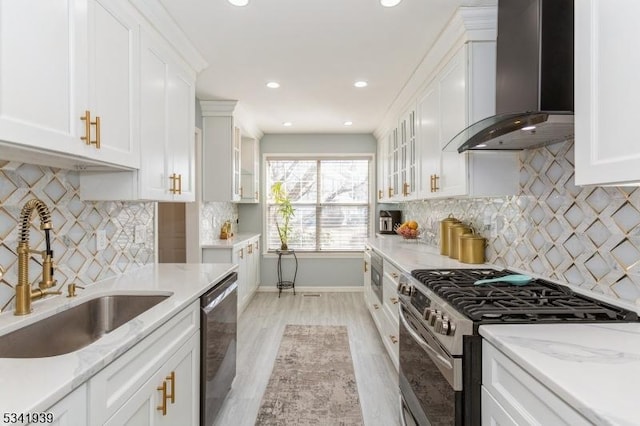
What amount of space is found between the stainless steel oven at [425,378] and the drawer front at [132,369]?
1140 mm

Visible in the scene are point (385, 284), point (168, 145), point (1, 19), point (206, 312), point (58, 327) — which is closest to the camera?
point (1, 19)

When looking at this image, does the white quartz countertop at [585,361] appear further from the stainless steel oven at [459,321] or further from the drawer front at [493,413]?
the drawer front at [493,413]

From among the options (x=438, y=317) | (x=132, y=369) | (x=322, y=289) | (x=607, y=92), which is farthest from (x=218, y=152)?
(x=607, y=92)

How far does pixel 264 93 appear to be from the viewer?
3.87 metres

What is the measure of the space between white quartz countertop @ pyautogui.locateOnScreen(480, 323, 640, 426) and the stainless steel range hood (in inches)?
32.0

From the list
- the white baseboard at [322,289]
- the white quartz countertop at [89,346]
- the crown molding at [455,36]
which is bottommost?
the white baseboard at [322,289]

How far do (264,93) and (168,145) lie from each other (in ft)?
5.86

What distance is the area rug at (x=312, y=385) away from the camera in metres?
2.34

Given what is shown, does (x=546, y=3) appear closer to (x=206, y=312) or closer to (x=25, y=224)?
(x=206, y=312)

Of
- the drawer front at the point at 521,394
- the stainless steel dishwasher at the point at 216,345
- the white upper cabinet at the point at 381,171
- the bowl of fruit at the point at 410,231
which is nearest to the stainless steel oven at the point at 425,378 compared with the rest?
the drawer front at the point at 521,394

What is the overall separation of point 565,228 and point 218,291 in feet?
6.23

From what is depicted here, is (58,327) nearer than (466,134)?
Yes

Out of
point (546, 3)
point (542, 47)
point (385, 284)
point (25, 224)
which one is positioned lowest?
point (385, 284)

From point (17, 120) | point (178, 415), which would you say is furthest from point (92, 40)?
point (178, 415)
